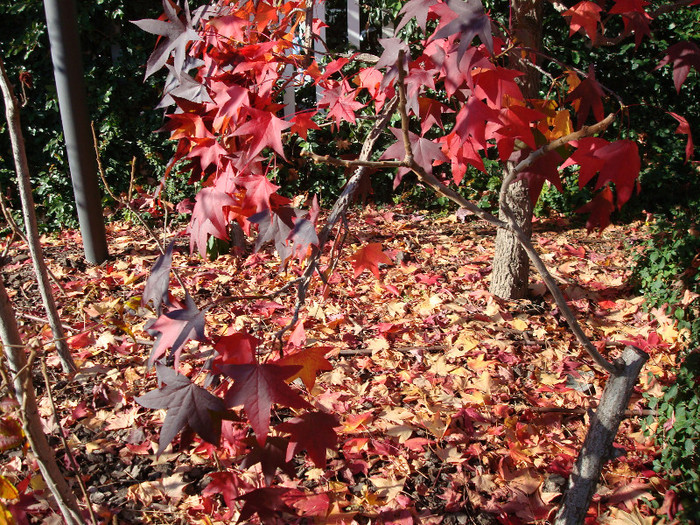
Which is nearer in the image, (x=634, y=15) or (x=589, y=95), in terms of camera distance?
(x=589, y=95)

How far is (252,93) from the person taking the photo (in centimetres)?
155

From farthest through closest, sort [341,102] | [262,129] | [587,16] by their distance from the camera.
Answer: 1. [341,102]
2. [587,16]
3. [262,129]

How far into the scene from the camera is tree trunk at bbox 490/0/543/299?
2688 millimetres

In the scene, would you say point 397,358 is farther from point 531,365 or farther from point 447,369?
point 531,365

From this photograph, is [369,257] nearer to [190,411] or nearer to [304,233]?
[304,233]

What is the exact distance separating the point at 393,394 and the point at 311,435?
113 centimetres

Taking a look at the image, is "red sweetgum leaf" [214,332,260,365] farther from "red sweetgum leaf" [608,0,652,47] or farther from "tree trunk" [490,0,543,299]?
"tree trunk" [490,0,543,299]

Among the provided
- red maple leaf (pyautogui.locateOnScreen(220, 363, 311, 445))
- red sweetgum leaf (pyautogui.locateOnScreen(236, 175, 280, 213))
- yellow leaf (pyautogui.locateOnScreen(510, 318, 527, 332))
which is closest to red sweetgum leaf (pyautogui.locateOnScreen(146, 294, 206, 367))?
red maple leaf (pyautogui.locateOnScreen(220, 363, 311, 445))

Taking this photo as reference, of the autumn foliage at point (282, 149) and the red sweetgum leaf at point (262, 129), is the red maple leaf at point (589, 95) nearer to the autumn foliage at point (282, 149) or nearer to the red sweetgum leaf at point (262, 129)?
the autumn foliage at point (282, 149)

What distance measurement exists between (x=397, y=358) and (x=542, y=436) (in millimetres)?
821

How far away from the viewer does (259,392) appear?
3.64 feet

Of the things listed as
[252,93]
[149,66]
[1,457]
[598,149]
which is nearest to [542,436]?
[598,149]

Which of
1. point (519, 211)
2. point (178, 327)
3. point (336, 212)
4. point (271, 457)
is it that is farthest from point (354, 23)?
point (271, 457)

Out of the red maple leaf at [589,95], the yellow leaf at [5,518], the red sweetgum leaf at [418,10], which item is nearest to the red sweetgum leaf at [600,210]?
the red maple leaf at [589,95]
